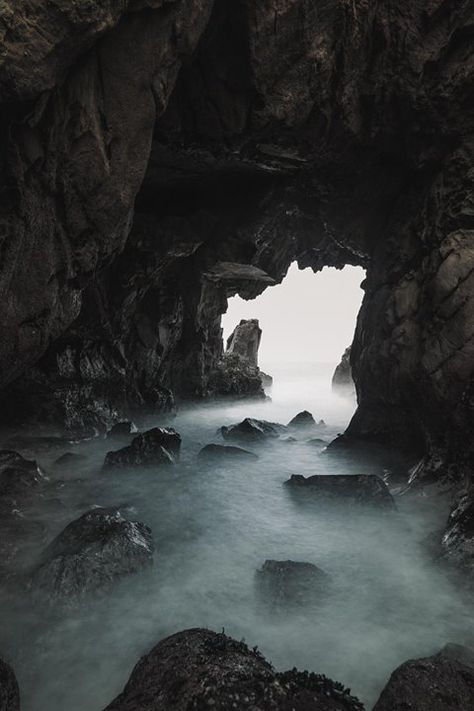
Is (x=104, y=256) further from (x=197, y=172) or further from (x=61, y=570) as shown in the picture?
(x=61, y=570)

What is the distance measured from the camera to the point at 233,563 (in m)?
7.24

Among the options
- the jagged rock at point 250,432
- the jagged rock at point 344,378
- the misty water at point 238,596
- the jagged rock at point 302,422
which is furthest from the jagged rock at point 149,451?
the jagged rock at point 344,378

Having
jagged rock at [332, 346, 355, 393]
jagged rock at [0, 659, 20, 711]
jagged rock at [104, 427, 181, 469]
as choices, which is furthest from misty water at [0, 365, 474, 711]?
jagged rock at [332, 346, 355, 393]

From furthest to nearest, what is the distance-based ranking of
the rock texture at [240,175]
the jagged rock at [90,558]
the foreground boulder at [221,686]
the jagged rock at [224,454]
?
the jagged rock at [224,454]
the rock texture at [240,175]
the jagged rock at [90,558]
the foreground boulder at [221,686]

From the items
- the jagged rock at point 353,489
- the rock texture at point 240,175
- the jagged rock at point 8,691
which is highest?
the rock texture at point 240,175

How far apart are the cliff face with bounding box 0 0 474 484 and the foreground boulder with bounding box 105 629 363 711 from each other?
6.07 m

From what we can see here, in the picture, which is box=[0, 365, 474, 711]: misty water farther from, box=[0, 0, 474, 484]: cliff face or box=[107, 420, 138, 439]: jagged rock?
box=[107, 420, 138, 439]: jagged rock

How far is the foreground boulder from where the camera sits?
11.3 feet

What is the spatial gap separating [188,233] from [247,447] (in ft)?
28.1

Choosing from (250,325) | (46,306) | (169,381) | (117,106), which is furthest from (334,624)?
(250,325)

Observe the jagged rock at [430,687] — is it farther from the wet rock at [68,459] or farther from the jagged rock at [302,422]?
the jagged rock at [302,422]

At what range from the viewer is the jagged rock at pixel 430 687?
3887mm

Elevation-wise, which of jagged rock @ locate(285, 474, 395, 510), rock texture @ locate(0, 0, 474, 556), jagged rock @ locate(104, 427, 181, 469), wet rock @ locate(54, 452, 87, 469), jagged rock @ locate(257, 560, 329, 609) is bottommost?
wet rock @ locate(54, 452, 87, 469)

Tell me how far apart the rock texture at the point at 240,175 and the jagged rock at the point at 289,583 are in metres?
4.74
